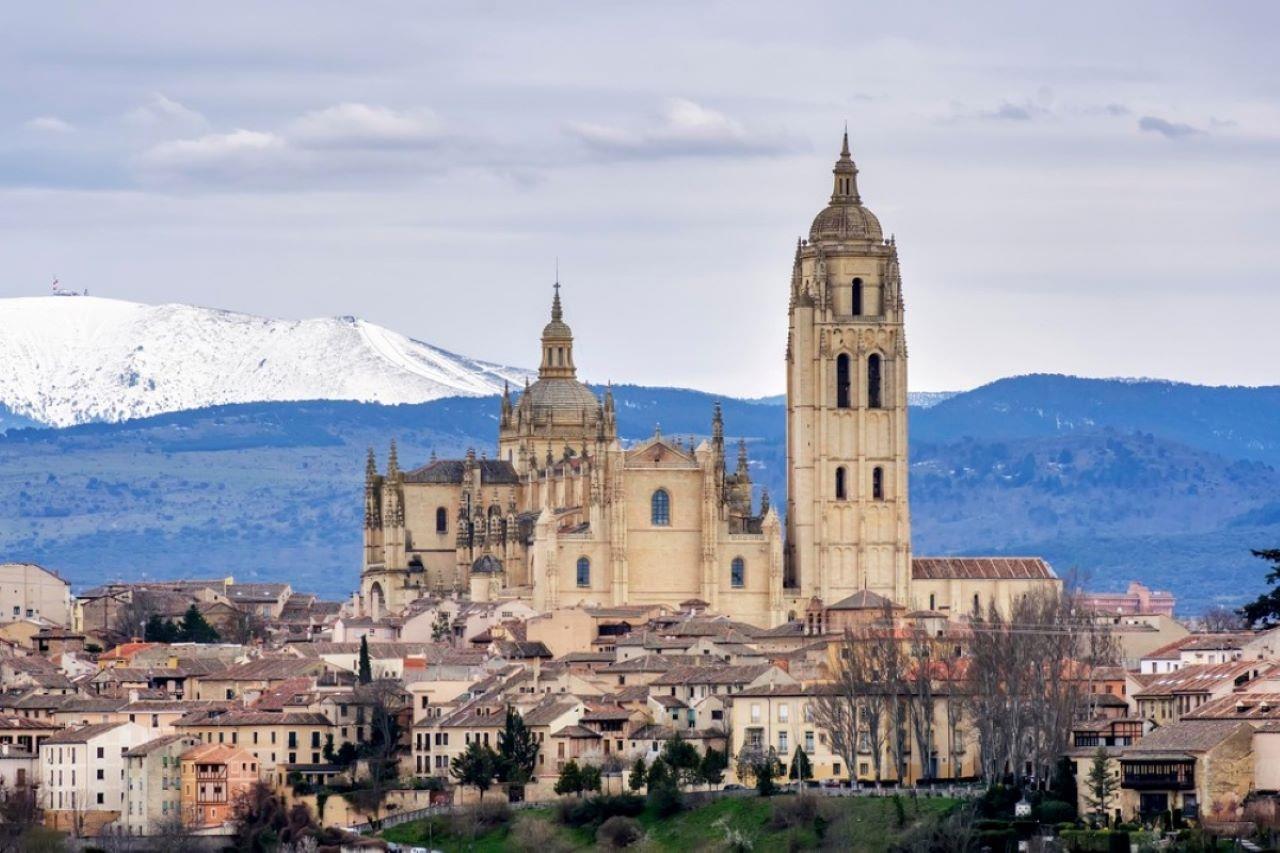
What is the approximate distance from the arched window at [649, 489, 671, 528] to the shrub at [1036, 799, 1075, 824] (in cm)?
4780

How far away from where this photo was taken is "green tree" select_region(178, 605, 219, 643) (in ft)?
405

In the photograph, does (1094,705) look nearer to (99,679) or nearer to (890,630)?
(890,630)

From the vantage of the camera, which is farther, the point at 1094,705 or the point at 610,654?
the point at 610,654

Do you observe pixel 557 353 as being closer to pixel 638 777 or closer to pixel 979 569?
pixel 979 569

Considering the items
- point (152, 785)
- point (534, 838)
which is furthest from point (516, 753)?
point (152, 785)

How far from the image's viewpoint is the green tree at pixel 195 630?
123500 millimetres

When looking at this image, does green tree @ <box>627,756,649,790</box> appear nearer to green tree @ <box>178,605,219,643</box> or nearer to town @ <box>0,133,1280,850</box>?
town @ <box>0,133,1280,850</box>

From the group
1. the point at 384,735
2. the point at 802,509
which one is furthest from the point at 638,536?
the point at 384,735

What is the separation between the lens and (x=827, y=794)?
8062 cm

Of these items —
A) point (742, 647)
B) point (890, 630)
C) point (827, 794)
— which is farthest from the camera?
point (742, 647)

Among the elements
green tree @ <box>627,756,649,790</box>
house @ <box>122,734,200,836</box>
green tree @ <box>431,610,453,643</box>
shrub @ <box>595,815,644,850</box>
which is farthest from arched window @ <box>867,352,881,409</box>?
shrub @ <box>595,815,644,850</box>

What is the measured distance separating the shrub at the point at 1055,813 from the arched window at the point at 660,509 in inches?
1882

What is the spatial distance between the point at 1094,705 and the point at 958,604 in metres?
37.6

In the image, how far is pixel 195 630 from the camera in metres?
124
